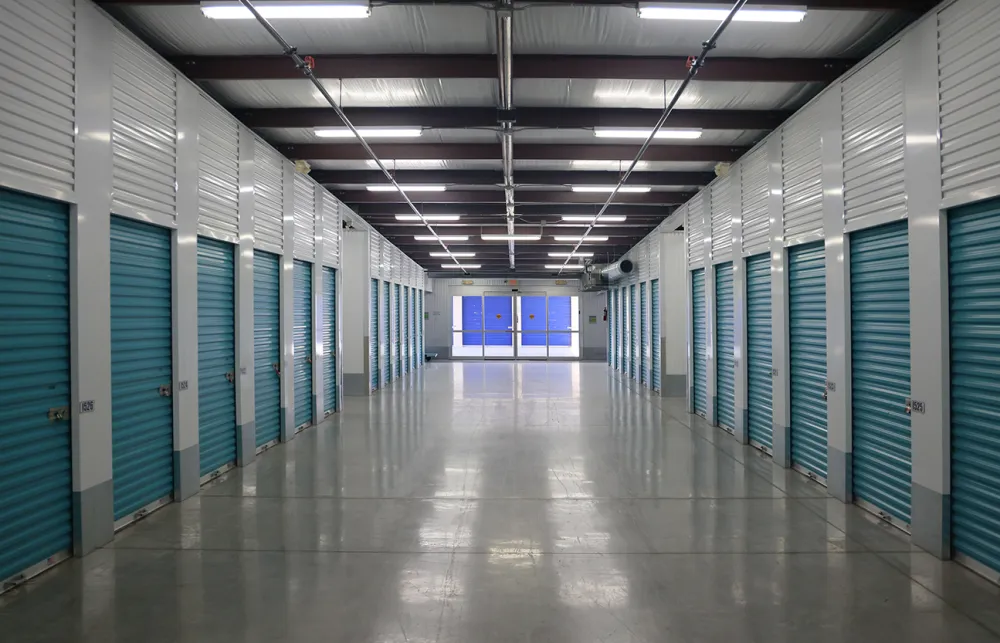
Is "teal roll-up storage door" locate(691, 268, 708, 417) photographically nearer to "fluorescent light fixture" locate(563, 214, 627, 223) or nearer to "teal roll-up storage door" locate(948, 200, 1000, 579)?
"fluorescent light fixture" locate(563, 214, 627, 223)

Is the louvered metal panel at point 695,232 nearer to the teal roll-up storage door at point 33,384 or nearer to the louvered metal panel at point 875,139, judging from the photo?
the louvered metal panel at point 875,139

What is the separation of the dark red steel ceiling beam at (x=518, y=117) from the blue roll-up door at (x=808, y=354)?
1816mm

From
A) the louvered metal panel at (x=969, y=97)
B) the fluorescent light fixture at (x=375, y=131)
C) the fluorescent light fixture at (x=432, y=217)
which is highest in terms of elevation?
the fluorescent light fixture at (x=375, y=131)

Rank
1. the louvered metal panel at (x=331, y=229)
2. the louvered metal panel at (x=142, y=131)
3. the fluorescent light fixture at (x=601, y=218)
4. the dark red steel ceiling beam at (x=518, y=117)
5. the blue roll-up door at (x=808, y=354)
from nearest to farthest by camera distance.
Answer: the louvered metal panel at (x=142, y=131)
the blue roll-up door at (x=808, y=354)
the dark red steel ceiling beam at (x=518, y=117)
the louvered metal panel at (x=331, y=229)
the fluorescent light fixture at (x=601, y=218)

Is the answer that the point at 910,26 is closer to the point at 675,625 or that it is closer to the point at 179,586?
the point at 675,625

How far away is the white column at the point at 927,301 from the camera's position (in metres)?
3.88

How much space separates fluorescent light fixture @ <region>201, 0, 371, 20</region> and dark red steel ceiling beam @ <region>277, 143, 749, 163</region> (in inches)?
130

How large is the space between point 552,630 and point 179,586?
2543 millimetres

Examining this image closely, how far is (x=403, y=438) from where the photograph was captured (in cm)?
784

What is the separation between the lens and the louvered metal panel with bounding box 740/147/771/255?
22.8 ft

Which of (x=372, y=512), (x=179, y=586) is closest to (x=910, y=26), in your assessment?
(x=372, y=512)

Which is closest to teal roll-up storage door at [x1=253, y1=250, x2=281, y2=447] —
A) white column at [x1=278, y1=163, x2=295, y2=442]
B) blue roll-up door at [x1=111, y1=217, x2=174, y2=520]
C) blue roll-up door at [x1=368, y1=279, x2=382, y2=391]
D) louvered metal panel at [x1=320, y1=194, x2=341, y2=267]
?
white column at [x1=278, y1=163, x2=295, y2=442]

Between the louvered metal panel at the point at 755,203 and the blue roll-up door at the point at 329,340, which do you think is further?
the blue roll-up door at the point at 329,340

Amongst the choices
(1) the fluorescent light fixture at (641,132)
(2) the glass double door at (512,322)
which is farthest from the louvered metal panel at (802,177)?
(2) the glass double door at (512,322)
